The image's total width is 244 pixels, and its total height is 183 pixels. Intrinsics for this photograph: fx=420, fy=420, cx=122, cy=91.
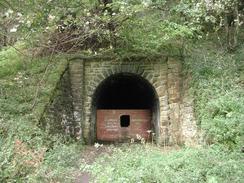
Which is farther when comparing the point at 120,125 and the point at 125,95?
the point at 125,95

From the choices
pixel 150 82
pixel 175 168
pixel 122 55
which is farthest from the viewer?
pixel 150 82

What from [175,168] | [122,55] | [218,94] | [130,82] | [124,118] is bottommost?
[175,168]

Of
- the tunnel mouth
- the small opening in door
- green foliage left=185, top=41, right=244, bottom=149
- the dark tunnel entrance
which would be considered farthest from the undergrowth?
the small opening in door

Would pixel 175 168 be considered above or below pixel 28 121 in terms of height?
below

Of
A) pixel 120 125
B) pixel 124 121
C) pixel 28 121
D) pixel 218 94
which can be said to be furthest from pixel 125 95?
pixel 28 121

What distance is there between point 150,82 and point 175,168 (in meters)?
5.91

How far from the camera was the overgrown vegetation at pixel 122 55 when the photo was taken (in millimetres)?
6875

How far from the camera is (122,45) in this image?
12.6 meters

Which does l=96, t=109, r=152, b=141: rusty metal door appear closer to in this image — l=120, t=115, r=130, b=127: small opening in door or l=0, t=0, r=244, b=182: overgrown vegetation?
l=120, t=115, r=130, b=127: small opening in door

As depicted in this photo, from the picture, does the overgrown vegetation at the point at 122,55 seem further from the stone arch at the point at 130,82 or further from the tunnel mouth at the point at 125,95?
the tunnel mouth at the point at 125,95

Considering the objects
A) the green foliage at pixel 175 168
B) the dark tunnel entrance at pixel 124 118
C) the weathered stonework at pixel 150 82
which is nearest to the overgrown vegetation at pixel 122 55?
the green foliage at pixel 175 168

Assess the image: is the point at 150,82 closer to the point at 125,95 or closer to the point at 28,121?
the point at 125,95

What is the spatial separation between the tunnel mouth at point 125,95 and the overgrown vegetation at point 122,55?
2.28 metres

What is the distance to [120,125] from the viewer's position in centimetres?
1406
